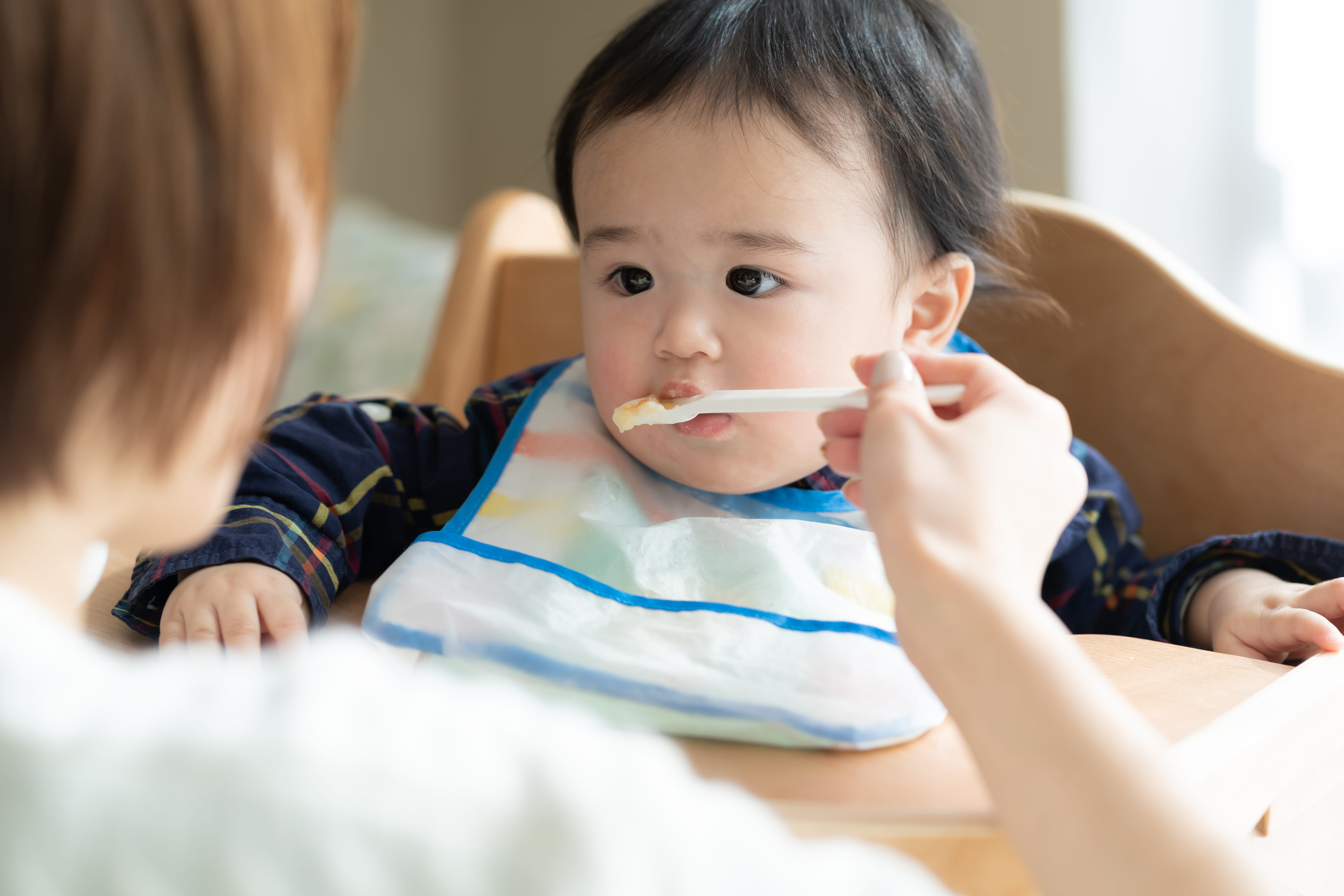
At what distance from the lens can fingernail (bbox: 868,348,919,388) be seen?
46 cm

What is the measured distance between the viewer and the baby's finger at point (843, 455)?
1.60 feet

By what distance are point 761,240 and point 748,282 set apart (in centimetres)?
3

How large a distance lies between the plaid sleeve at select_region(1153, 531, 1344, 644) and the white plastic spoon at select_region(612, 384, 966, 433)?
0.31 m

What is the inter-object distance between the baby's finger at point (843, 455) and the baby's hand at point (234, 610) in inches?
13.1

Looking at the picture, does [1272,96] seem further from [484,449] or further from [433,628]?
[433,628]

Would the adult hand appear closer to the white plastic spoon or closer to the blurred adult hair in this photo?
the white plastic spoon

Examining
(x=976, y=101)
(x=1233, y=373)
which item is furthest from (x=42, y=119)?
(x=1233, y=373)

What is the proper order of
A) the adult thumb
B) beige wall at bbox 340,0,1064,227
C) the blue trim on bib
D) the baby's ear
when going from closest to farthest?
1. the adult thumb
2. the blue trim on bib
3. the baby's ear
4. beige wall at bbox 340,0,1064,227

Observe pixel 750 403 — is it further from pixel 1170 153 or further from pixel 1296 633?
pixel 1170 153

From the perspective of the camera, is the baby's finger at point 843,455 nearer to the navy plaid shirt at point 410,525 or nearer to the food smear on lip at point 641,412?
the food smear on lip at point 641,412

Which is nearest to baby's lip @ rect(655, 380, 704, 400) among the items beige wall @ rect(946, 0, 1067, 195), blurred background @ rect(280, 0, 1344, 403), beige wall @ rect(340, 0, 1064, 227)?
blurred background @ rect(280, 0, 1344, 403)

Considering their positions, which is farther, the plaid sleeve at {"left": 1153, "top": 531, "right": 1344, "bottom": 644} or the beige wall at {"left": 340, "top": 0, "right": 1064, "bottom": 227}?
the beige wall at {"left": 340, "top": 0, "right": 1064, "bottom": 227}

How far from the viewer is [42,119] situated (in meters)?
0.29

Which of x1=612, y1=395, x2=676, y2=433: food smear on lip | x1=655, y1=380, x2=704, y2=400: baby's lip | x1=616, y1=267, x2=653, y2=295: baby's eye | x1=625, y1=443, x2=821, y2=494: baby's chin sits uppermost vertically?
x1=616, y1=267, x2=653, y2=295: baby's eye
